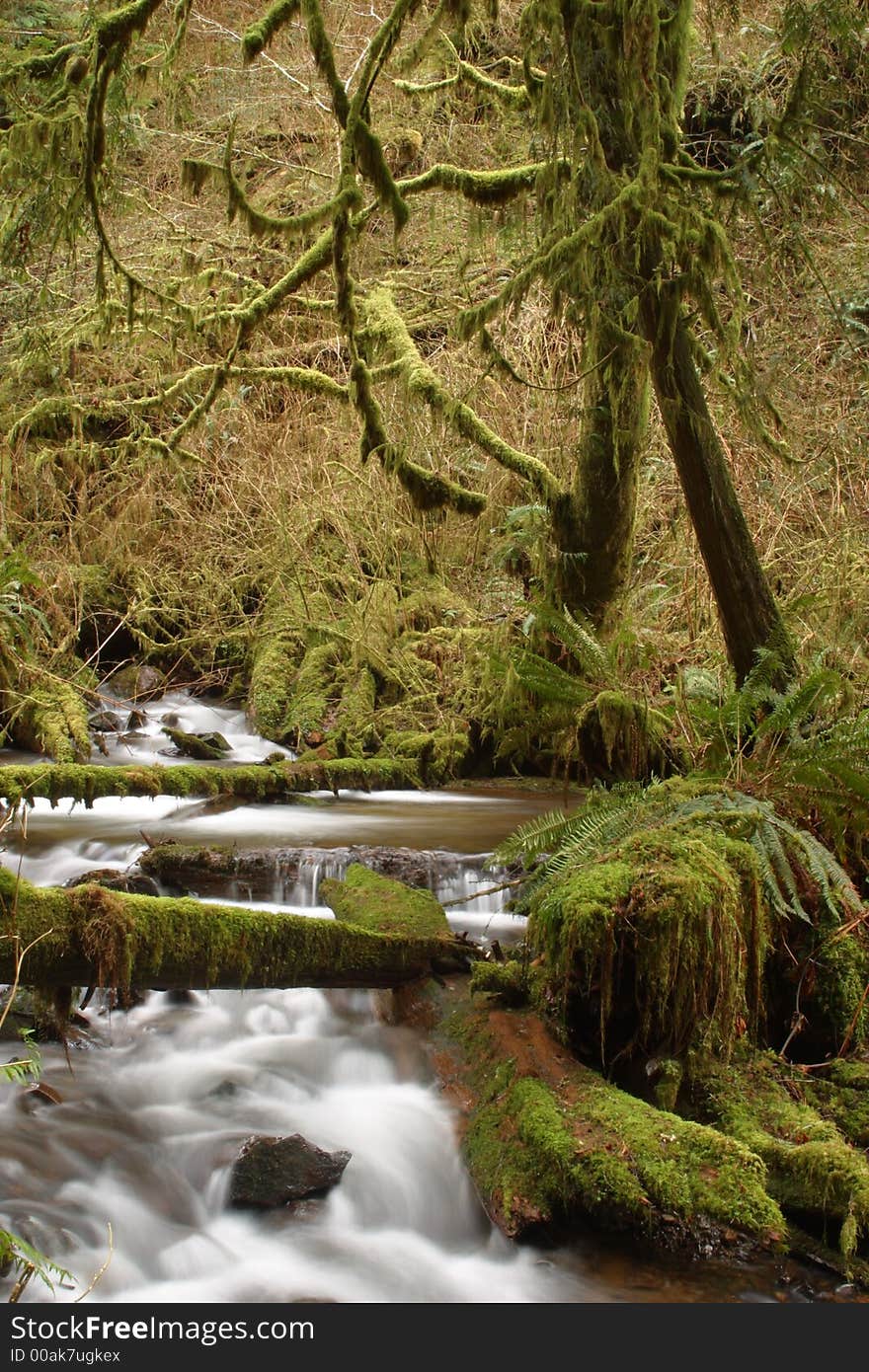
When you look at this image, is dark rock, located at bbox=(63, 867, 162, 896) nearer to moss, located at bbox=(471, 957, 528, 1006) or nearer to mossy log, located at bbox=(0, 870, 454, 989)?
mossy log, located at bbox=(0, 870, 454, 989)

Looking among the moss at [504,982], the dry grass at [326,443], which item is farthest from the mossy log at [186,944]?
the dry grass at [326,443]

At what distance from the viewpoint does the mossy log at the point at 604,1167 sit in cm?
318

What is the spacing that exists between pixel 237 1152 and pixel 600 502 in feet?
14.2

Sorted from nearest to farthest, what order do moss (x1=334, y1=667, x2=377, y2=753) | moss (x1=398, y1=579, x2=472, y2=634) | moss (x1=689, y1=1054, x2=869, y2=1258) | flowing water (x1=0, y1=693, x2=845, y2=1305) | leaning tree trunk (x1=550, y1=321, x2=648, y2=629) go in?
moss (x1=689, y1=1054, x2=869, y2=1258), flowing water (x1=0, y1=693, x2=845, y2=1305), leaning tree trunk (x1=550, y1=321, x2=648, y2=629), moss (x1=334, y1=667, x2=377, y2=753), moss (x1=398, y1=579, x2=472, y2=634)

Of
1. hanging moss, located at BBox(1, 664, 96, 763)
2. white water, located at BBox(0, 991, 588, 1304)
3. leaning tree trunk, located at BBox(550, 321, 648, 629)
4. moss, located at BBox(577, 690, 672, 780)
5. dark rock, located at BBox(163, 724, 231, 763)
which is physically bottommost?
white water, located at BBox(0, 991, 588, 1304)

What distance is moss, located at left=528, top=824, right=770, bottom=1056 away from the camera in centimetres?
357

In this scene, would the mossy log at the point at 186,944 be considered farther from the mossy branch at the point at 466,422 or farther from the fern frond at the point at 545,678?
the mossy branch at the point at 466,422

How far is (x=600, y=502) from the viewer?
669cm

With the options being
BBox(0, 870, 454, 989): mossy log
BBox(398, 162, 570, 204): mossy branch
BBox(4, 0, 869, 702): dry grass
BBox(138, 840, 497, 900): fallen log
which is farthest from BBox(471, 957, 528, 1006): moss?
BBox(398, 162, 570, 204): mossy branch

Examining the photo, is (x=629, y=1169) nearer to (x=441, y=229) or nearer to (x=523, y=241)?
(x=523, y=241)

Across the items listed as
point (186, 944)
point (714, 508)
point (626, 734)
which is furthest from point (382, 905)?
point (714, 508)

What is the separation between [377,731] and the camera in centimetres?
905

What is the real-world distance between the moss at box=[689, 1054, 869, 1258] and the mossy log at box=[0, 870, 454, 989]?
1259 millimetres

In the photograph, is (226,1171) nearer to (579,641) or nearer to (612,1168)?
(612,1168)
